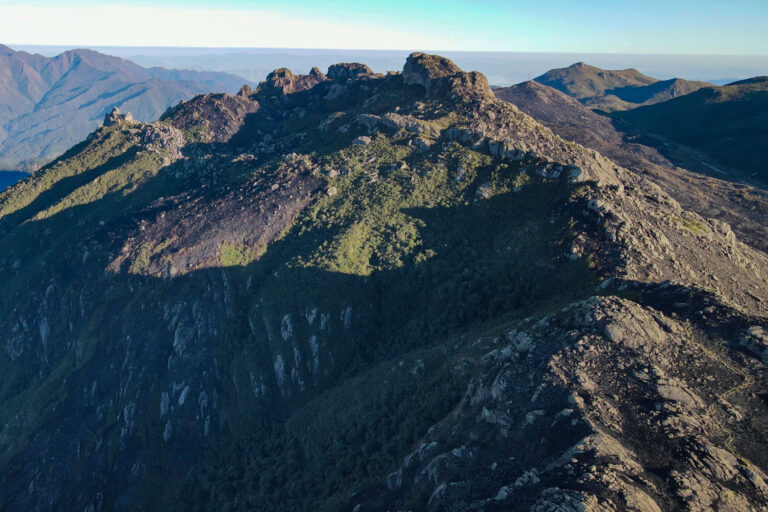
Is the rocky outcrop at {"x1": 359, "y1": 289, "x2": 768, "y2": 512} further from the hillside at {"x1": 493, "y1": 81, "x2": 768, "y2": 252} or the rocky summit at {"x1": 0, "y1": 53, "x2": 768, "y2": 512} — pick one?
the hillside at {"x1": 493, "y1": 81, "x2": 768, "y2": 252}

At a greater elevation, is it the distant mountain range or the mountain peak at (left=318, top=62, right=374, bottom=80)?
the mountain peak at (left=318, top=62, right=374, bottom=80)

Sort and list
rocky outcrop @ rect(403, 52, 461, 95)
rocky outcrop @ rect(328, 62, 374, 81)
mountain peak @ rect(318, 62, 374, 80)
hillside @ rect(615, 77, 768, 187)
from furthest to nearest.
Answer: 1. hillside @ rect(615, 77, 768, 187)
2. mountain peak @ rect(318, 62, 374, 80)
3. rocky outcrop @ rect(328, 62, 374, 81)
4. rocky outcrop @ rect(403, 52, 461, 95)

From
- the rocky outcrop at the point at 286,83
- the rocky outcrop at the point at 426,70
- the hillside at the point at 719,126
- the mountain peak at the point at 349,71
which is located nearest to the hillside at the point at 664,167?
the hillside at the point at 719,126

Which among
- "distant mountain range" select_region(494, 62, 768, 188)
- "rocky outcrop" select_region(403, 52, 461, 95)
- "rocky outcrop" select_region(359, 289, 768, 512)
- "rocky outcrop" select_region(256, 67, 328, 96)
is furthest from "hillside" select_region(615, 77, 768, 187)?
"rocky outcrop" select_region(359, 289, 768, 512)

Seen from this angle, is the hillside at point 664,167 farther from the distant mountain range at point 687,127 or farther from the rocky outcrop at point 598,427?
the rocky outcrop at point 598,427

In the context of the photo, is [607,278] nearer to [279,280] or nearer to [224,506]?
[279,280]
